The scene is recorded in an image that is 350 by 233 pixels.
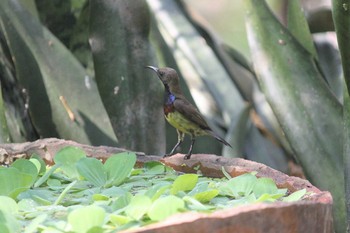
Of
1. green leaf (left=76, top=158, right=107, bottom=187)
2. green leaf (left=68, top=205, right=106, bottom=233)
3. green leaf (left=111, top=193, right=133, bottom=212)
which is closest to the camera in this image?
green leaf (left=68, top=205, right=106, bottom=233)

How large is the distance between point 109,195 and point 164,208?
18 cm

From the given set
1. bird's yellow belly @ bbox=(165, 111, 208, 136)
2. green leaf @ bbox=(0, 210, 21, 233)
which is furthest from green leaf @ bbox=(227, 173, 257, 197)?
bird's yellow belly @ bbox=(165, 111, 208, 136)

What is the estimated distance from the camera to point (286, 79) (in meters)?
1.57

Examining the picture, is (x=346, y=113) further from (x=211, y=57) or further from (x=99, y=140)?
(x=211, y=57)

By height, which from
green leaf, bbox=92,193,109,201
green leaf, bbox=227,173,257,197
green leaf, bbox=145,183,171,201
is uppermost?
green leaf, bbox=145,183,171,201

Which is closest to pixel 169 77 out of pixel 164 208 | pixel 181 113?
pixel 181 113

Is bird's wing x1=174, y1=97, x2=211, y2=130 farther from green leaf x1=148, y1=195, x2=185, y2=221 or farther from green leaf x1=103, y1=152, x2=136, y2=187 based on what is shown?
green leaf x1=148, y1=195, x2=185, y2=221

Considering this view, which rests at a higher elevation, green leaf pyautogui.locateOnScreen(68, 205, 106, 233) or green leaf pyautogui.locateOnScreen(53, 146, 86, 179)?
green leaf pyautogui.locateOnScreen(68, 205, 106, 233)

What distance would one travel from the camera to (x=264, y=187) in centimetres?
89

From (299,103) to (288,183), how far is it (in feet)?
2.02

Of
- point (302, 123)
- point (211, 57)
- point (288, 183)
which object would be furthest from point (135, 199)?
point (211, 57)

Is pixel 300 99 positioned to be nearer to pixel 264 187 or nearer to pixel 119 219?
pixel 264 187

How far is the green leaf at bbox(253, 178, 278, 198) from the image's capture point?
0.88 meters

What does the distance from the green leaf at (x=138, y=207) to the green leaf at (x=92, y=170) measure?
0.66 ft
